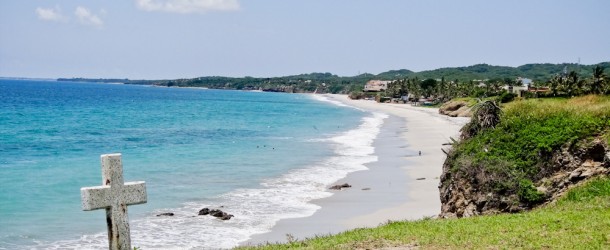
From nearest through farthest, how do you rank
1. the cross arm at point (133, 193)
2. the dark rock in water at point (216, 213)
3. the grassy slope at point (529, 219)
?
the cross arm at point (133, 193), the grassy slope at point (529, 219), the dark rock in water at point (216, 213)

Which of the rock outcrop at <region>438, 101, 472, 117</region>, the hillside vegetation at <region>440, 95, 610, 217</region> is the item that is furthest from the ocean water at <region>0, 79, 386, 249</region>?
the rock outcrop at <region>438, 101, 472, 117</region>

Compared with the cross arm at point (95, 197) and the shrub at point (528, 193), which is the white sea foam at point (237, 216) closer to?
the shrub at point (528, 193)

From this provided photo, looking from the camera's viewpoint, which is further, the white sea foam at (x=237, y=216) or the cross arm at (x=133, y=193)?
the white sea foam at (x=237, y=216)

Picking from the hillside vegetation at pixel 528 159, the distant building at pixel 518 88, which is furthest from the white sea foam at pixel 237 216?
the distant building at pixel 518 88

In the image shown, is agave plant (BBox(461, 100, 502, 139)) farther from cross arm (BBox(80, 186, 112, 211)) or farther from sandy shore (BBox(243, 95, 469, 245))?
cross arm (BBox(80, 186, 112, 211))

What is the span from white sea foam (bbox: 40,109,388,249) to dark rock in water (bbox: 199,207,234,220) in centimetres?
18

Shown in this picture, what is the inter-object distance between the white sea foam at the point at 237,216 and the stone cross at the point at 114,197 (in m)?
9.04

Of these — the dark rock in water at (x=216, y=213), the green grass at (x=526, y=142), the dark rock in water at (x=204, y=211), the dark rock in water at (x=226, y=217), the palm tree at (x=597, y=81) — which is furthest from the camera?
the palm tree at (x=597, y=81)

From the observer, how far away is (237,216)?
1991 centimetres

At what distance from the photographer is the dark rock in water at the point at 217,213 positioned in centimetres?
1943

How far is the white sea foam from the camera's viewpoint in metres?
16.7

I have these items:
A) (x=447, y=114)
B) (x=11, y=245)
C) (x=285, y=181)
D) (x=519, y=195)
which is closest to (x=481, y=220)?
(x=519, y=195)

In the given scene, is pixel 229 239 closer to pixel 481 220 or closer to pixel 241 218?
pixel 241 218

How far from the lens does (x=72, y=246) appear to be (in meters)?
16.2
